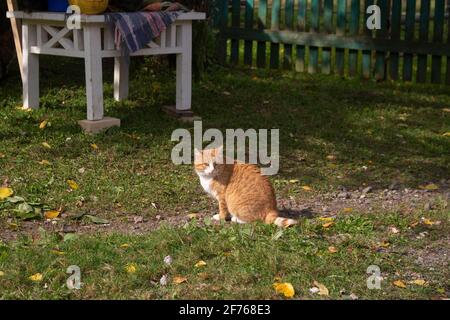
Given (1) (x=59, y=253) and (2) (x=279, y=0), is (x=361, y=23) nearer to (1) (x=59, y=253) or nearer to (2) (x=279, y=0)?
(2) (x=279, y=0)

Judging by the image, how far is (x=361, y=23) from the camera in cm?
1123

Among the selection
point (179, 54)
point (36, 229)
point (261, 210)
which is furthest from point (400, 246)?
point (179, 54)

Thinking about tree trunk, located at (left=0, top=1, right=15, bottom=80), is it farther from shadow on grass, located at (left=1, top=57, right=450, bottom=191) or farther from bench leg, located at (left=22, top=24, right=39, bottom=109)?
bench leg, located at (left=22, top=24, right=39, bottom=109)

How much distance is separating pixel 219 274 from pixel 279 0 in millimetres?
7668

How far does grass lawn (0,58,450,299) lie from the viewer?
4465 millimetres

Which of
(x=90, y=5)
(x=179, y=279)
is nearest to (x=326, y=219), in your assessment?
(x=179, y=279)

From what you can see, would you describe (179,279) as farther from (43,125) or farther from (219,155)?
(43,125)

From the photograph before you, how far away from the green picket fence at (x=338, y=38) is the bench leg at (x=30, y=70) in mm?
4074

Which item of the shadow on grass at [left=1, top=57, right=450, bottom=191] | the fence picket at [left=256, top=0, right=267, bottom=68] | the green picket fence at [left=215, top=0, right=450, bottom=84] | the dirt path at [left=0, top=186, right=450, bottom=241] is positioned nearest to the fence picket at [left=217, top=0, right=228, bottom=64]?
the green picket fence at [left=215, top=0, right=450, bottom=84]

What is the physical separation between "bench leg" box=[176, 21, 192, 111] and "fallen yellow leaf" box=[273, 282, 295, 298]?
4506 mm

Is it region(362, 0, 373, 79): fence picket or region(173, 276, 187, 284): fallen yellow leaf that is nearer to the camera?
region(173, 276, 187, 284): fallen yellow leaf

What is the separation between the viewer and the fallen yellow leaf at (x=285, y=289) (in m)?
4.21

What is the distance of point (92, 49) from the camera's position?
7.57 meters

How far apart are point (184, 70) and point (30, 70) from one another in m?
1.59
